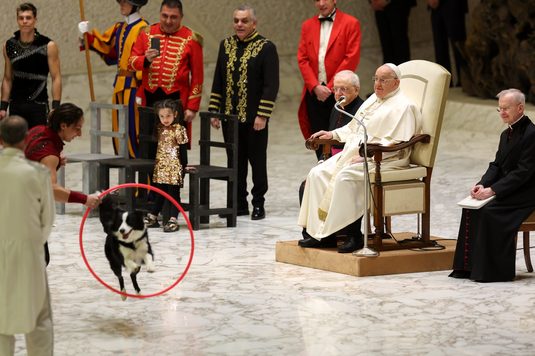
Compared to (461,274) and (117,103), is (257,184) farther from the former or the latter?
(461,274)

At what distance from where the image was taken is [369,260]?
7309 millimetres

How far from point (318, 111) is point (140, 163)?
152 centimetres

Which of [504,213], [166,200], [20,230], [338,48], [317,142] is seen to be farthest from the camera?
[338,48]

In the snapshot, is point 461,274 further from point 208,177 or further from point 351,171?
point 208,177

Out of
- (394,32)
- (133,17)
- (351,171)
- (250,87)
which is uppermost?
(394,32)

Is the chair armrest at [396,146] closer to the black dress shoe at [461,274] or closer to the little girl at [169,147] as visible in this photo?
the black dress shoe at [461,274]

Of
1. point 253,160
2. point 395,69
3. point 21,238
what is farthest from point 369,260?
point 21,238

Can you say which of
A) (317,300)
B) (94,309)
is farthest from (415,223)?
(94,309)

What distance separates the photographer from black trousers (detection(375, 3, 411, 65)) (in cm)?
1461

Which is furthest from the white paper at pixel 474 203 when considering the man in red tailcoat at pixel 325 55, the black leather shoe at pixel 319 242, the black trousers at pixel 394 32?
the black trousers at pixel 394 32

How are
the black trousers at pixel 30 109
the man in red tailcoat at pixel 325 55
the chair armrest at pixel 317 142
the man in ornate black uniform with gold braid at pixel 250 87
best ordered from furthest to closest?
the man in red tailcoat at pixel 325 55 → the black trousers at pixel 30 109 → the man in ornate black uniform with gold braid at pixel 250 87 → the chair armrest at pixel 317 142

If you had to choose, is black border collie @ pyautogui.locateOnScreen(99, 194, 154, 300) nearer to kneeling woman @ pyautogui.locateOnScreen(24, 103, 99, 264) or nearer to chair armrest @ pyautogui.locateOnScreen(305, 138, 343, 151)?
kneeling woman @ pyautogui.locateOnScreen(24, 103, 99, 264)

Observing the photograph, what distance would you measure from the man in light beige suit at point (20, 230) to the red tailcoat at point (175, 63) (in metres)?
4.36

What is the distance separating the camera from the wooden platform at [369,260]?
7324 millimetres
